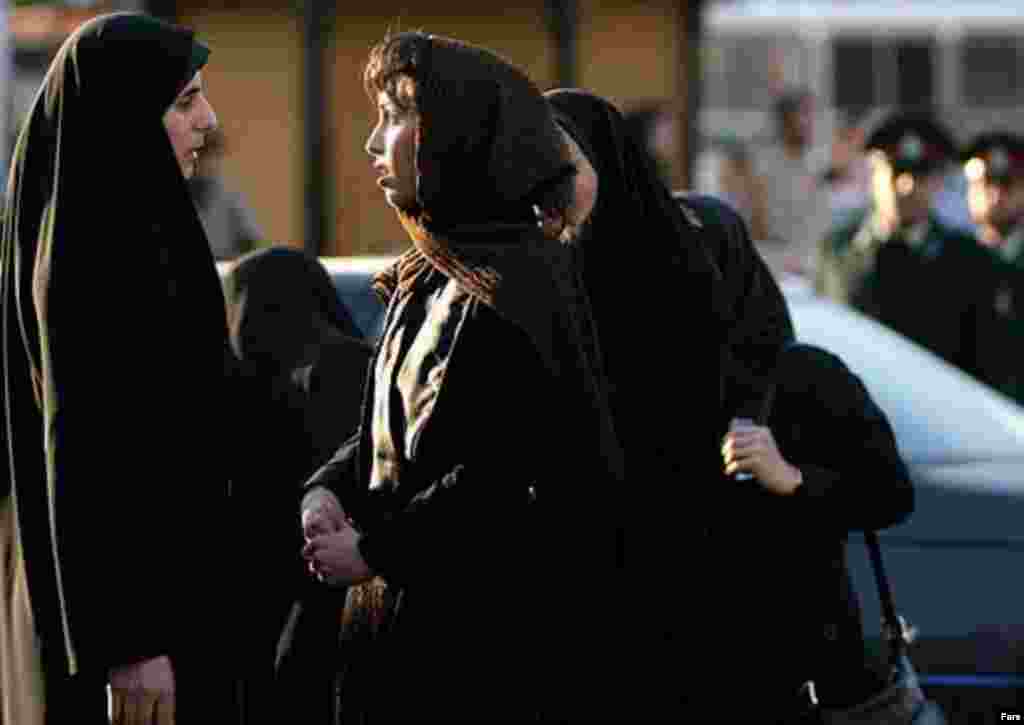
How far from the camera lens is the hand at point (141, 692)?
3.66m

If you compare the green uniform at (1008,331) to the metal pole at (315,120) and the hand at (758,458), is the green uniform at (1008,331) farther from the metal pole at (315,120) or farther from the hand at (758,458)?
the metal pole at (315,120)

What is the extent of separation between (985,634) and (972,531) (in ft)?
0.76

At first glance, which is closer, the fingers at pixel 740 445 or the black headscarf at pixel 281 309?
the fingers at pixel 740 445

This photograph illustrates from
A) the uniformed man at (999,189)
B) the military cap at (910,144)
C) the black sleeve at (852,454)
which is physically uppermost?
the black sleeve at (852,454)

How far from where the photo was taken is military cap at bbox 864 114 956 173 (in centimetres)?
889

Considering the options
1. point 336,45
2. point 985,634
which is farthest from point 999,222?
point 985,634

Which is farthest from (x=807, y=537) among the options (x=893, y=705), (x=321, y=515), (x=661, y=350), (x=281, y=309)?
(x=281, y=309)

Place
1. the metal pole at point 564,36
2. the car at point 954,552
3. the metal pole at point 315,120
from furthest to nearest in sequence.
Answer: the metal pole at point 564,36 < the metal pole at point 315,120 < the car at point 954,552

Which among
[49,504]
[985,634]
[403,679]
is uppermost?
[49,504]

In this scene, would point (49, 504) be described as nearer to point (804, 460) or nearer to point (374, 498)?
point (374, 498)

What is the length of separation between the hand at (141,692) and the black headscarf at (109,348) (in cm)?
3

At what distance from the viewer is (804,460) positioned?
4188 millimetres

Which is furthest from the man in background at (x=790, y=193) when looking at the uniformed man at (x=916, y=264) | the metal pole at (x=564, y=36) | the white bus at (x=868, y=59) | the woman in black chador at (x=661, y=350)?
the woman in black chador at (x=661, y=350)

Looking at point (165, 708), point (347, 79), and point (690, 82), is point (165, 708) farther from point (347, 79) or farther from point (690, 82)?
point (690, 82)
